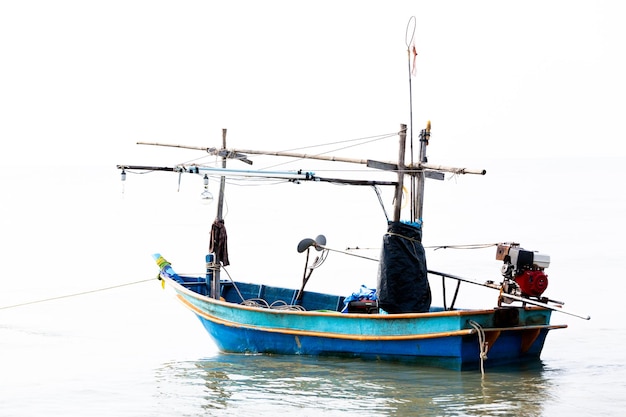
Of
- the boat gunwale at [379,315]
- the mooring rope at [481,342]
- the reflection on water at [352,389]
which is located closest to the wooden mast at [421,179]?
the boat gunwale at [379,315]

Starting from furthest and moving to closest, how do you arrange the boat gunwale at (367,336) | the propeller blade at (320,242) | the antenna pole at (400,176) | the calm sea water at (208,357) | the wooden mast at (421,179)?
the propeller blade at (320,242) < the antenna pole at (400,176) < the wooden mast at (421,179) < the calm sea water at (208,357) < the boat gunwale at (367,336)

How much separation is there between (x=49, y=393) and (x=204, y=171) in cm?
395

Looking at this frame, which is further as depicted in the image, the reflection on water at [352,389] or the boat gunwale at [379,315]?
the boat gunwale at [379,315]

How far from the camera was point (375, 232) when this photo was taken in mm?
46625

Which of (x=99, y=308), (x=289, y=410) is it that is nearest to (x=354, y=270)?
(x=99, y=308)

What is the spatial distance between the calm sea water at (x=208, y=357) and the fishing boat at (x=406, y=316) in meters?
0.27

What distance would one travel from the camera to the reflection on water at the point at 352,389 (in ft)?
45.1

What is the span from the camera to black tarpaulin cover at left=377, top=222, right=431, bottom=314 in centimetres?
1502

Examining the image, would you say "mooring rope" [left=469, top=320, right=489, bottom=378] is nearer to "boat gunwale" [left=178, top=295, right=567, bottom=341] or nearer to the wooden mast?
"boat gunwale" [left=178, top=295, right=567, bottom=341]

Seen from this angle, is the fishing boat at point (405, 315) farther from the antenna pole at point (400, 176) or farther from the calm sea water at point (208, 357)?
the calm sea water at point (208, 357)

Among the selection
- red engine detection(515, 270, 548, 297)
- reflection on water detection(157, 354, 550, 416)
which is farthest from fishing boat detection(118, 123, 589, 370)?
reflection on water detection(157, 354, 550, 416)

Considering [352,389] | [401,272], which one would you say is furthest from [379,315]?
[352,389]

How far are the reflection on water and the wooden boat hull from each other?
0.19 metres

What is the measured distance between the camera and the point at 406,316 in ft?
47.0
